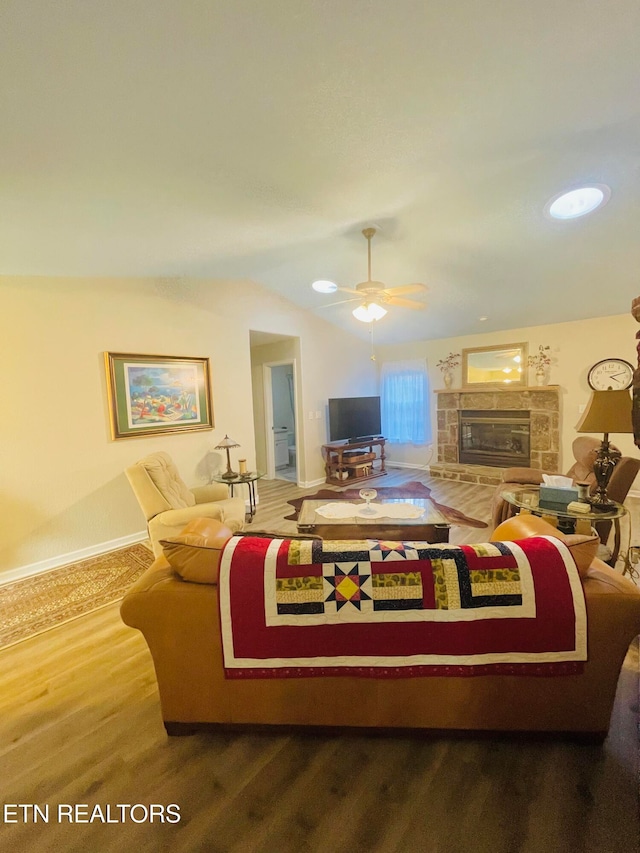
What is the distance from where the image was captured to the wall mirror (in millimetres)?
5383

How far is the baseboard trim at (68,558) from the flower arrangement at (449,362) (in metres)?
5.08

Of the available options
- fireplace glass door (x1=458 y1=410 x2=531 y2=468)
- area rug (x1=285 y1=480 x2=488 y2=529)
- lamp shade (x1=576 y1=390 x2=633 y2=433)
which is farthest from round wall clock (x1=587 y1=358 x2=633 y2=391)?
lamp shade (x1=576 y1=390 x2=633 y2=433)

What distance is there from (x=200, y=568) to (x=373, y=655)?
76cm

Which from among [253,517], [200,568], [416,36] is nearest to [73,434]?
[253,517]

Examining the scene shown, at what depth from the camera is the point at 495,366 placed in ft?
18.3

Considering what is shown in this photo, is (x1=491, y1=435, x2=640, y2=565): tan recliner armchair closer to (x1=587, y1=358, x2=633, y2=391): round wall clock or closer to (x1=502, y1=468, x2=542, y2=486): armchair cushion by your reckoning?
(x1=502, y1=468, x2=542, y2=486): armchair cushion

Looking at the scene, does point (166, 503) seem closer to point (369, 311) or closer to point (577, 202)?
point (369, 311)

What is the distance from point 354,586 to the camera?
1.37m

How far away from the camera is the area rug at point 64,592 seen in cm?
238

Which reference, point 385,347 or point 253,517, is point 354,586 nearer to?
point 253,517

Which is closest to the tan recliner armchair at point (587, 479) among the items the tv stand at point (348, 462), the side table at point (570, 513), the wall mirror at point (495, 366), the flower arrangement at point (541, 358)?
the side table at point (570, 513)

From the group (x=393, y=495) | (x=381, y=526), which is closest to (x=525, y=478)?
(x=393, y=495)

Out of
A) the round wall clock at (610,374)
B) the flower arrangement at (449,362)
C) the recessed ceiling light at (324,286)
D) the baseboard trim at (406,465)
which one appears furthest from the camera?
the baseboard trim at (406,465)

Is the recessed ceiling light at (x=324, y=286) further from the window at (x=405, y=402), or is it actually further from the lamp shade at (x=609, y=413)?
the lamp shade at (x=609, y=413)
